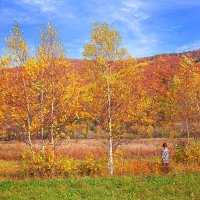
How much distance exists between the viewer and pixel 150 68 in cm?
14050

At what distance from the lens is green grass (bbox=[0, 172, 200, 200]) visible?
13717 millimetres

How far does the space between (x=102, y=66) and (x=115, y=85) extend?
167cm

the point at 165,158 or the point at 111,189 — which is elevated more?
the point at 165,158

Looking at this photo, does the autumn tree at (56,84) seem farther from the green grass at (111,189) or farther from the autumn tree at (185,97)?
the autumn tree at (185,97)

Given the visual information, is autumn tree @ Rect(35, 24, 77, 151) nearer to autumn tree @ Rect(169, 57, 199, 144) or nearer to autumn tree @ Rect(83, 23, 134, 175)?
autumn tree @ Rect(83, 23, 134, 175)

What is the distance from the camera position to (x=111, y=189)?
14734 millimetres

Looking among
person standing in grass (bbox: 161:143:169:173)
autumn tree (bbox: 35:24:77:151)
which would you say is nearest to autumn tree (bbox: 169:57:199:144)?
person standing in grass (bbox: 161:143:169:173)

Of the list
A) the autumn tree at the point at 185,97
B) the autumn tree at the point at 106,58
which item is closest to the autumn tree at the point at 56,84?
the autumn tree at the point at 106,58

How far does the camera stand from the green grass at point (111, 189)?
13.7 meters

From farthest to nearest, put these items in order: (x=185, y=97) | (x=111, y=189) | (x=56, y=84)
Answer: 1. (x=185, y=97)
2. (x=56, y=84)
3. (x=111, y=189)

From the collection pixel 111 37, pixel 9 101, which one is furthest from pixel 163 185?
pixel 9 101

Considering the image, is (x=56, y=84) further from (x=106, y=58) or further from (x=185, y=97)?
(x=185, y=97)

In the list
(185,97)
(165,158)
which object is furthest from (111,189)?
(185,97)

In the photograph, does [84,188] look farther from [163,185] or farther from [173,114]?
[173,114]
